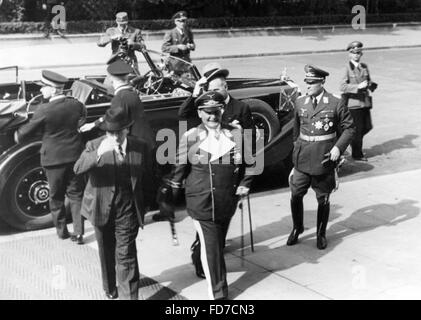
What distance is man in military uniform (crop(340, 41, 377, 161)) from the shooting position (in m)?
10.1

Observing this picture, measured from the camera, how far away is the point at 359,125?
10.3 m

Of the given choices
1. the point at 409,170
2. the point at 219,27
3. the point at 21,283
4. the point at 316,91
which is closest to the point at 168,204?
the point at 21,283

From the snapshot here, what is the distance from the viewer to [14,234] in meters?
7.27

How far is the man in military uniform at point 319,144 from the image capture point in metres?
6.70

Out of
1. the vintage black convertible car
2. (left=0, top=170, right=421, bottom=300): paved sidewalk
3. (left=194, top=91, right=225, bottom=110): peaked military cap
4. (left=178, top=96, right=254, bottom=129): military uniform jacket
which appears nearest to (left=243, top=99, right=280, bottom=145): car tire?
the vintage black convertible car

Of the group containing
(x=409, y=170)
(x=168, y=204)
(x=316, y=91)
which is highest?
(x=316, y=91)

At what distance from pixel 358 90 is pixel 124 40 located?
3.59 meters

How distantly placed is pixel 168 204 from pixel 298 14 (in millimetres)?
26650

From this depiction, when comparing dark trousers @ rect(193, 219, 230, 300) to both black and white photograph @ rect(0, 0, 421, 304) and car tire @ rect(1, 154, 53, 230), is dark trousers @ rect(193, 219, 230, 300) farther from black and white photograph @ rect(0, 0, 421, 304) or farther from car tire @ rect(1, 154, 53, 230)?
car tire @ rect(1, 154, 53, 230)

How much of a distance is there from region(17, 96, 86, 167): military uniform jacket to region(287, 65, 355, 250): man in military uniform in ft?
7.38

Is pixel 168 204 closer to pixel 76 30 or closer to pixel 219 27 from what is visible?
pixel 76 30
